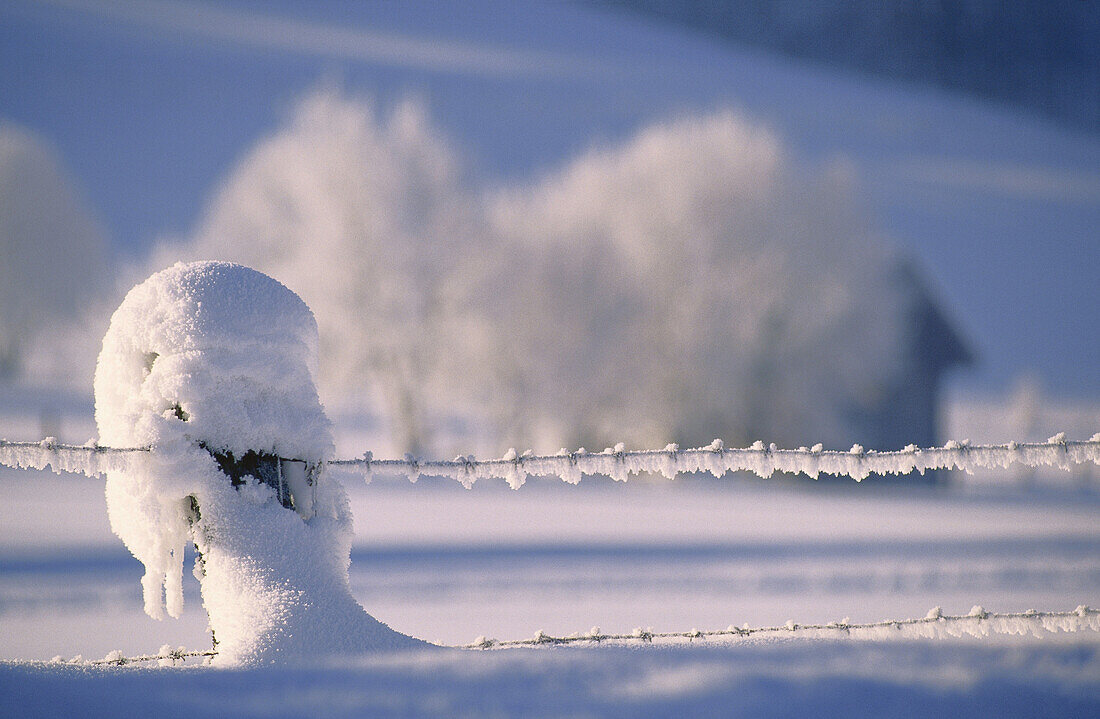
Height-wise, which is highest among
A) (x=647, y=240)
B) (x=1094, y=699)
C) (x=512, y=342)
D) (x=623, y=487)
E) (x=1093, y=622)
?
(x=647, y=240)

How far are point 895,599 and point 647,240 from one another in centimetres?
1639

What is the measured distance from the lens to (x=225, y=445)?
105 inches

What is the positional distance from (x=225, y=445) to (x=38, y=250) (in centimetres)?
3024

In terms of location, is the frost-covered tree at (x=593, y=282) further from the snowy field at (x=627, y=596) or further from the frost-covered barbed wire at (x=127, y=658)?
the frost-covered barbed wire at (x=127, y=658)

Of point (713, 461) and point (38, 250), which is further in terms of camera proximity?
point (38, 250)

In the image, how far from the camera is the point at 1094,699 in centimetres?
198

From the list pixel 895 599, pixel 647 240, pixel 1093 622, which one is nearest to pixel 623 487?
pixel 647 240

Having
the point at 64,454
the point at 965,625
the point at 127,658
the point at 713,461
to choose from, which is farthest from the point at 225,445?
the point at 965,625

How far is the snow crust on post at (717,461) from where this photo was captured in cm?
282

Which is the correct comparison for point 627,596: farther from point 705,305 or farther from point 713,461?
point 705,305

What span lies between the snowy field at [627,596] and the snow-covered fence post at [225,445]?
1.86ft

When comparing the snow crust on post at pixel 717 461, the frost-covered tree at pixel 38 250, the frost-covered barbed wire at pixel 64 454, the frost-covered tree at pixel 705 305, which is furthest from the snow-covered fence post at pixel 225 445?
the frost-covered tree at pixel 38 250

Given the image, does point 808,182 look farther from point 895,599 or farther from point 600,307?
point 895,599

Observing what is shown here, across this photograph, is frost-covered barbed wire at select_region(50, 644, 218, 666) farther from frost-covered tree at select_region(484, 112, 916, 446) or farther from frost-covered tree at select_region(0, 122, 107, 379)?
frost-covered tree at select_region(0, 122, 107, 379)
